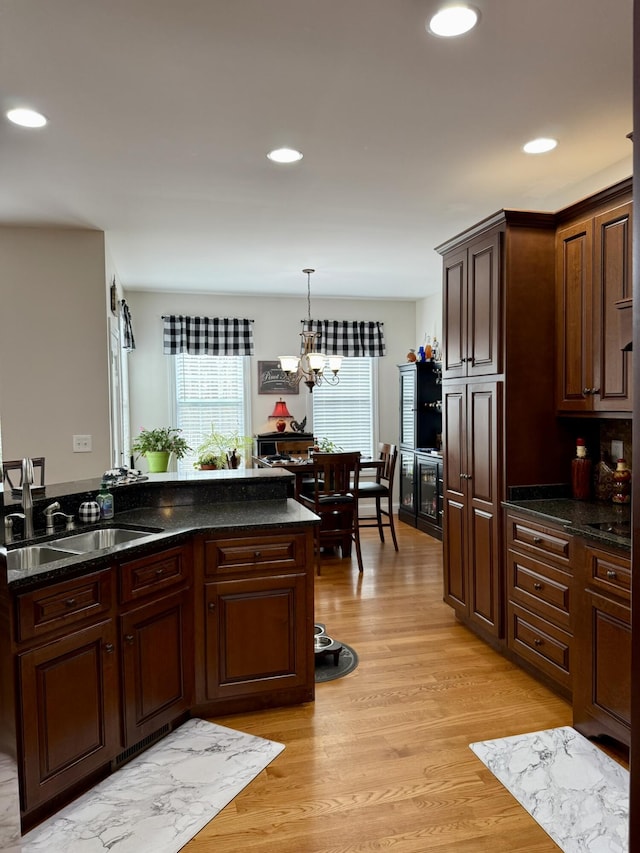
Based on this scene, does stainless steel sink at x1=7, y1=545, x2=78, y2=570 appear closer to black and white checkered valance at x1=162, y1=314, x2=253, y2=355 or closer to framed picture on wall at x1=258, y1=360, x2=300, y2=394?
black and white checkered valance at x1=162, y1=314, x2=253, y2=355

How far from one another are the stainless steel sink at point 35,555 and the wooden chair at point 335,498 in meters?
2.60

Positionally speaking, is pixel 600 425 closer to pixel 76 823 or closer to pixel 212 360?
pixel 76 823

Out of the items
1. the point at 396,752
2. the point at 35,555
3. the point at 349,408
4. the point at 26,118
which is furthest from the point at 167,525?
the point at 349,408

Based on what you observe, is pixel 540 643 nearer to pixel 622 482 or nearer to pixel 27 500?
pixel 622 482

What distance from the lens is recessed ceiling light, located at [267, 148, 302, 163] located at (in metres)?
2.99

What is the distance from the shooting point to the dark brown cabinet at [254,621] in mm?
2666

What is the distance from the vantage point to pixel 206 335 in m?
6.87

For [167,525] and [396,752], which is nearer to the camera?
[396,752]

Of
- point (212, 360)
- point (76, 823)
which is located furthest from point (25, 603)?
point (212, 360)

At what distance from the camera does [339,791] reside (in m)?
2.20

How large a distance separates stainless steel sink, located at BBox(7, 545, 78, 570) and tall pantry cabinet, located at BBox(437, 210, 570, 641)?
2.22 meters

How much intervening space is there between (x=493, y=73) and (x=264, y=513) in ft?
7.13

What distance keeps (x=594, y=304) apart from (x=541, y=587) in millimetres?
1441

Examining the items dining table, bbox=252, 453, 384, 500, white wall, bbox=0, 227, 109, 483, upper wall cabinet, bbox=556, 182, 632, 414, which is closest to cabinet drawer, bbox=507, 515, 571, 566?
upper wall cabinet, bbox=556, 182, 632, 414
